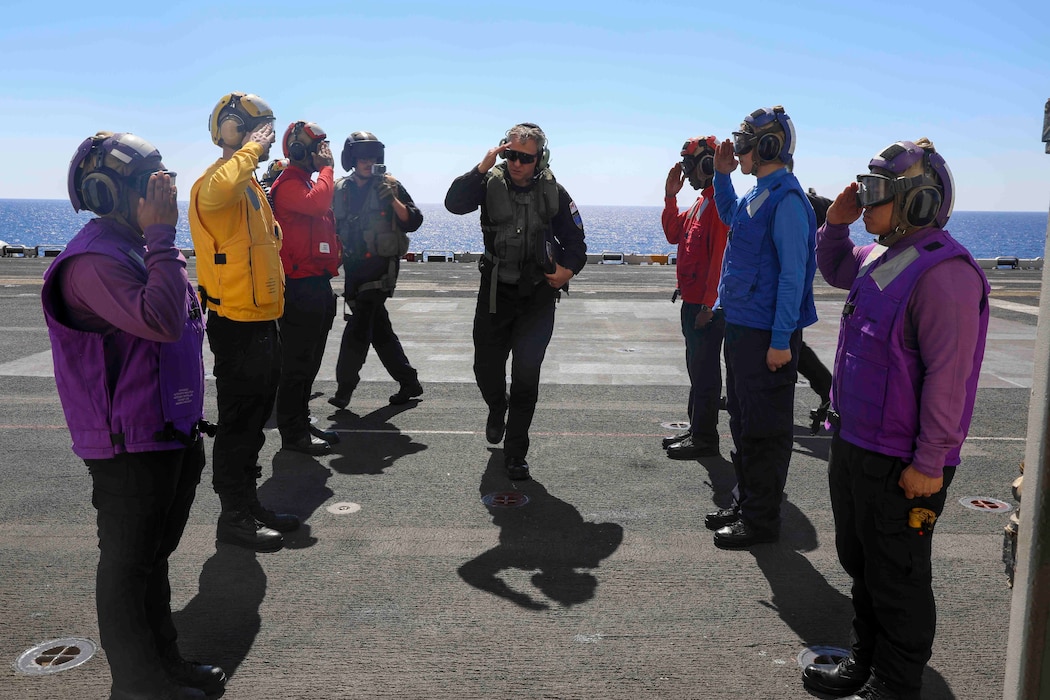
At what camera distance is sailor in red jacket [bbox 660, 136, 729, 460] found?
598cm

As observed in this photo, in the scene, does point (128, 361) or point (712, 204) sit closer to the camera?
point (128, 361)

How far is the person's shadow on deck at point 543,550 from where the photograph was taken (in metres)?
4.17

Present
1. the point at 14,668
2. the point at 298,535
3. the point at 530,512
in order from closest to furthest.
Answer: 1. the point at 14,668
2. the point at 298,535
3. the point at 530,512

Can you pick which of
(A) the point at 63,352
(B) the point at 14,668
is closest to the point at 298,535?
(B) the point at 14,668

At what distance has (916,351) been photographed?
301cm

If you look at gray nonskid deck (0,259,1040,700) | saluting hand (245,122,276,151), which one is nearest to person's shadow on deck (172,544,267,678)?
gray nonskid deck (0,259,1040,700)

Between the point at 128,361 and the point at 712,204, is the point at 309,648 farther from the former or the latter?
the point at 712,204

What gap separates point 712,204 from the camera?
5.93 m

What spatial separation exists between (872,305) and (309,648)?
2725mm

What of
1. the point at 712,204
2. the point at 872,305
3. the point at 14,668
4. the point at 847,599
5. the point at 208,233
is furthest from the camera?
the point at 712,204

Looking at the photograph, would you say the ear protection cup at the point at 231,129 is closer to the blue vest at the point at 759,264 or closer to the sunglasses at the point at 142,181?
the sunglasses at the point at 142,181

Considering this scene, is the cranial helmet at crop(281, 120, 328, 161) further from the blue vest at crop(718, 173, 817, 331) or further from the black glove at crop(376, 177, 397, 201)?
the blue vest at crop(718, 173, 817, 331)

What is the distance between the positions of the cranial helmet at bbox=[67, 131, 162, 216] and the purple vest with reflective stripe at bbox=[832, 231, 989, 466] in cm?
271

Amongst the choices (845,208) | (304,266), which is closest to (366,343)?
(304,266)
